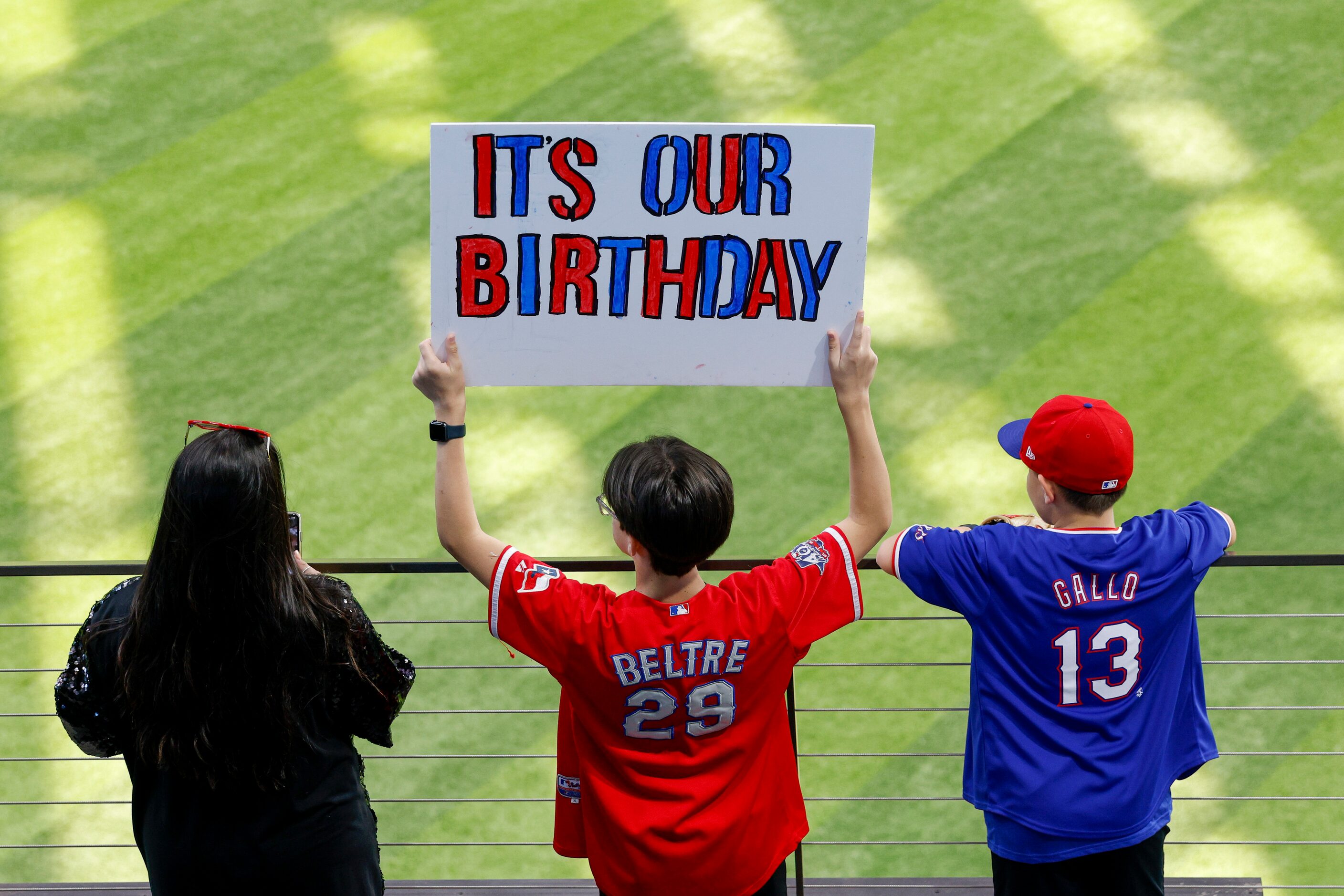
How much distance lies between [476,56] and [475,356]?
511cm

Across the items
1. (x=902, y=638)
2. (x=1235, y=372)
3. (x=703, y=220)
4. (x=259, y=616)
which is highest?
(x=703, y=220)

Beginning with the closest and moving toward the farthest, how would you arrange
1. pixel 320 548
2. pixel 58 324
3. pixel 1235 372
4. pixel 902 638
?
pixel 902 638, pixel 320 548, pixel 1235 372, pixel 58 324

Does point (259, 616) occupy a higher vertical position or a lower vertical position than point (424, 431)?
higher

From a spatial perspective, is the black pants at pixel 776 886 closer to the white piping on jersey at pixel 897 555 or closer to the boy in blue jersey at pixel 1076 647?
the boy in blue jersey at pixel 1076 647

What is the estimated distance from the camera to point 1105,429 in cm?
220

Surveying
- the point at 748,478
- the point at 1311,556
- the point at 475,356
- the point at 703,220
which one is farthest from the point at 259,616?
the point at 748,478

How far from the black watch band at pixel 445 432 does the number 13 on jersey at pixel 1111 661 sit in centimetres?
99

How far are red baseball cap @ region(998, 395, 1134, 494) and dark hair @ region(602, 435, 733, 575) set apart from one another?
56 cm

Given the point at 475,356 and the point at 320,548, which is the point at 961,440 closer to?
the point at 320,548

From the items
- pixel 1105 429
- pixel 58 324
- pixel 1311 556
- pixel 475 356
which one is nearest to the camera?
pixel 1105 429

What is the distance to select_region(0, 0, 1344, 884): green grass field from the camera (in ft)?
15.1

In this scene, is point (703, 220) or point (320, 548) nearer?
point (703, 220)

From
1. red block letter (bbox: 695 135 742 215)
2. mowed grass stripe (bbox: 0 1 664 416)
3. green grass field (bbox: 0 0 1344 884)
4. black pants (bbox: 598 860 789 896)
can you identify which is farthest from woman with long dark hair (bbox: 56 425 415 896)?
mowed grass stripe (bbox: 0 1 664 416)

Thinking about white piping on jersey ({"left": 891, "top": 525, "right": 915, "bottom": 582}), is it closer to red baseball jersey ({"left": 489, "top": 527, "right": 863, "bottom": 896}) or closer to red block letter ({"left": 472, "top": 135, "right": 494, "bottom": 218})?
red baseball jersey ({"left": 489, "top": 527, "right": 863, "bottom": 896})
